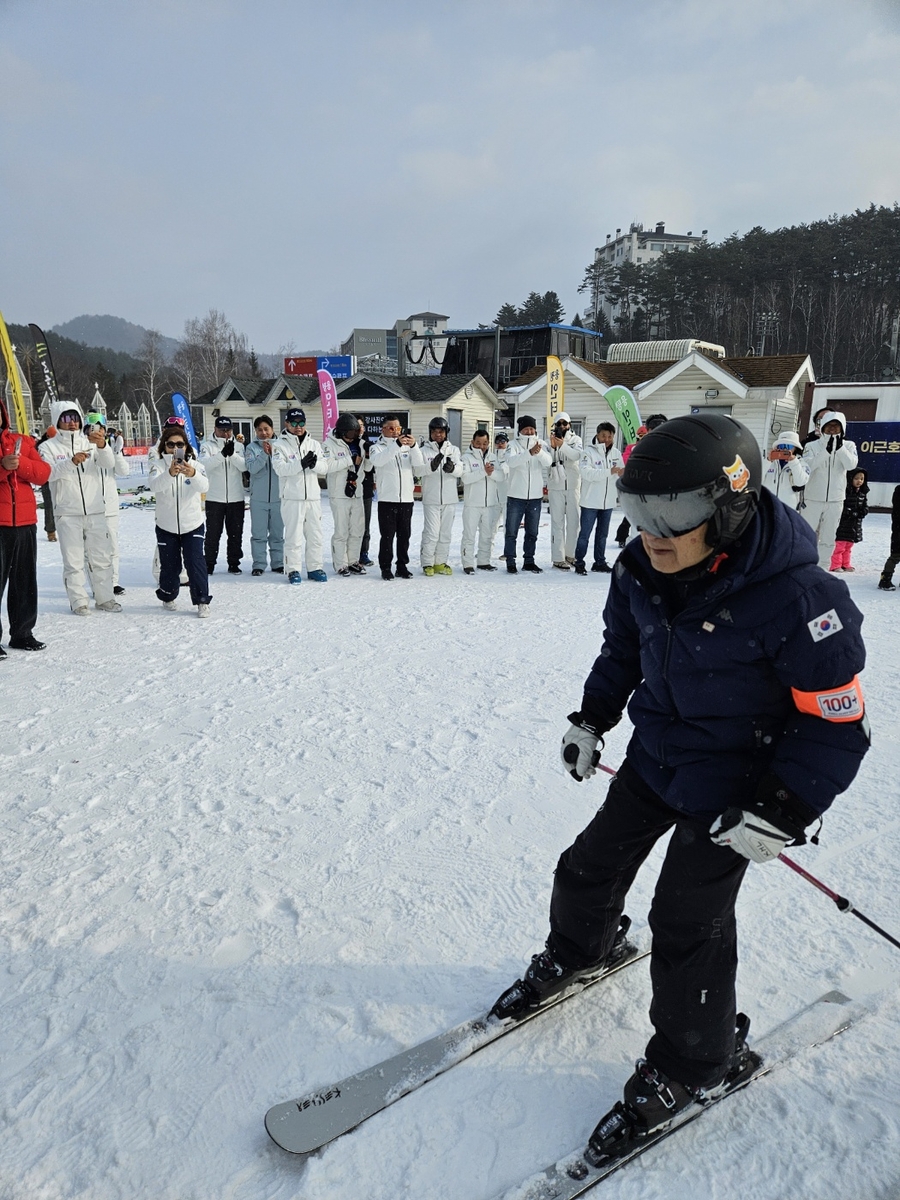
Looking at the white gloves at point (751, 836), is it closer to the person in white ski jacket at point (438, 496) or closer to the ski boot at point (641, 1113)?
the ski boot at point (641, 1113)

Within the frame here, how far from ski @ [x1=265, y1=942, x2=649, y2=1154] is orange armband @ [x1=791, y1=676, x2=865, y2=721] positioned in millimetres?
1303

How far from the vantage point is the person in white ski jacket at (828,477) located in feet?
29.2

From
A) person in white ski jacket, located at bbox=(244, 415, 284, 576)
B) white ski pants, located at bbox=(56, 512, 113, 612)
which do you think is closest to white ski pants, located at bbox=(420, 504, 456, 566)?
person in white ski jacket, located at bbox=(244, 415, 284, 576)

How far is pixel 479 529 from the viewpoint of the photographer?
33.8 ft

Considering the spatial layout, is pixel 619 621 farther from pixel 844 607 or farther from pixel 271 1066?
pixel 271 1066

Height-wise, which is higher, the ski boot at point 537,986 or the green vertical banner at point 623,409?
the green vertical banner at point 623,409

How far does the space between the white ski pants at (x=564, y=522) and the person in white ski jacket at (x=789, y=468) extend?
248 cm

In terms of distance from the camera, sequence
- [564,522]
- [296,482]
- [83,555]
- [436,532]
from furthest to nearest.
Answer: [564,522] < [436,532] < [296,482] < [83,555]

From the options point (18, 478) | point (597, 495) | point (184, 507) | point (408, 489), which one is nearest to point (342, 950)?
point (18, 478)

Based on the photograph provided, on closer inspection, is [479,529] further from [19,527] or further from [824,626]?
[824,626]

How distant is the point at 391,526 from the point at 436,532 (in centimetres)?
71

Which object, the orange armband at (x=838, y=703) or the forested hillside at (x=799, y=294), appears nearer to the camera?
the orange armband at (x=838, y=703)

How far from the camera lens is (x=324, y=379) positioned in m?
22.1

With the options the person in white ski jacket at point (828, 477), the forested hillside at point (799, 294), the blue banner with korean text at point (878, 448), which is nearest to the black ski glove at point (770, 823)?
the person in white ski jacket at point (828, 477)
